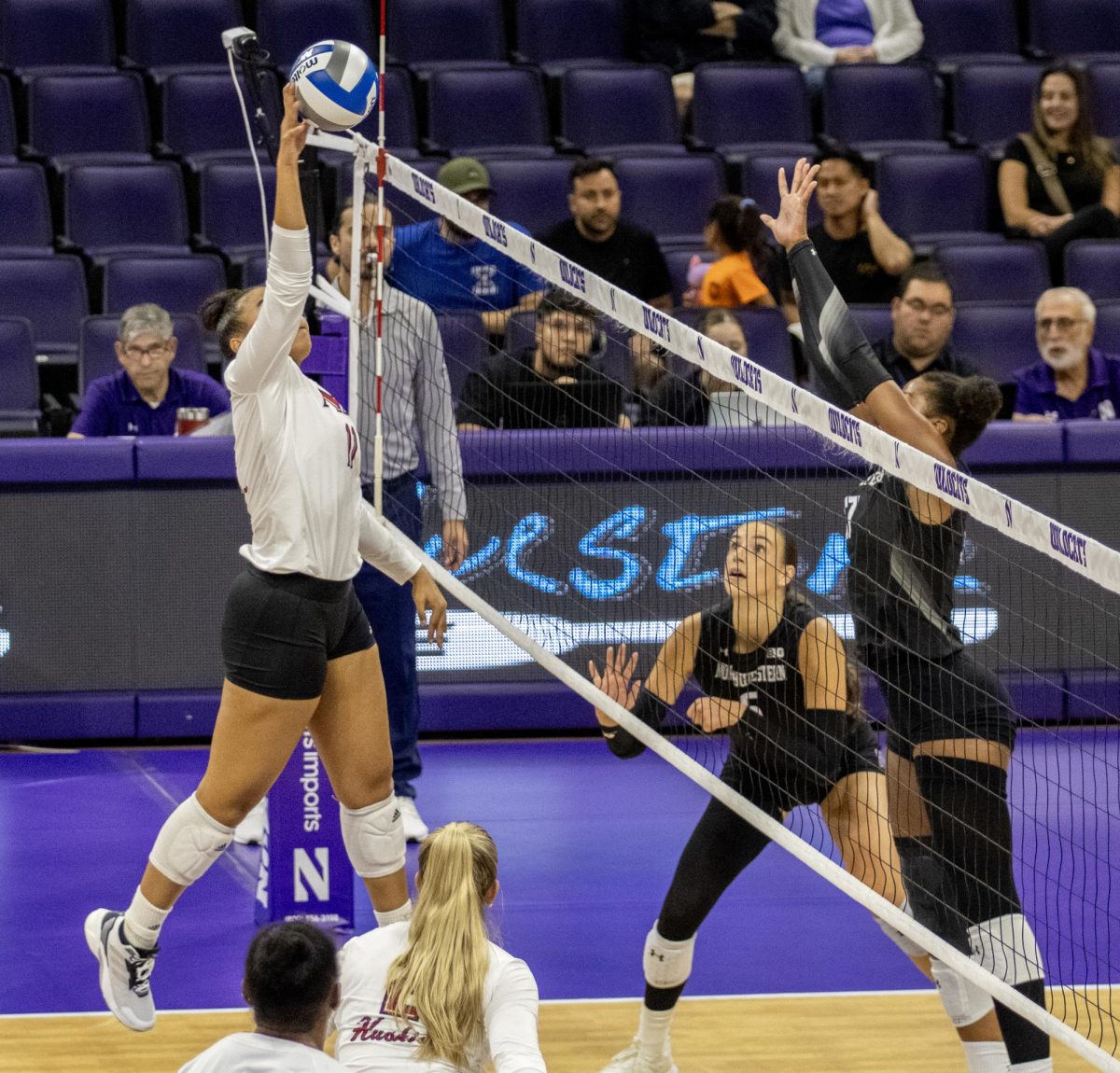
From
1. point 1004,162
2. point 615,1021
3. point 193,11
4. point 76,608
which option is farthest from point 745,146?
point 615,1021

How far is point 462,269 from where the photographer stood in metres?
8.44

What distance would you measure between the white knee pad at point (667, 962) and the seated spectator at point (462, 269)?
345 cm

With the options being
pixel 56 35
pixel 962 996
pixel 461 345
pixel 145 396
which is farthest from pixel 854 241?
pixel 962 996

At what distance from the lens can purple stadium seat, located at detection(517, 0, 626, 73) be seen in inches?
461

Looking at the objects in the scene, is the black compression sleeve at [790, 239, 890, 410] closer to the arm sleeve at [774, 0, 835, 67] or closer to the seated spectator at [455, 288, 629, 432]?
the seated spectator at [455, 288, 629, 432]

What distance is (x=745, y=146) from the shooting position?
10945mm

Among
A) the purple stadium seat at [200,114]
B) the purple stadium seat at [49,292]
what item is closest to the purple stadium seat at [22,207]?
the purple stadium seat at [49,292]

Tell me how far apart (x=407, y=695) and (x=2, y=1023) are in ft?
6.93

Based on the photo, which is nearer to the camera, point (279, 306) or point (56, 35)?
point (279, 306)

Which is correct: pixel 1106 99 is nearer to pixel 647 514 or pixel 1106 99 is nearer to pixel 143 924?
pixel 647 514

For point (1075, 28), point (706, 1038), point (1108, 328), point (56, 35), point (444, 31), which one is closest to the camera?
point (706, 1038)

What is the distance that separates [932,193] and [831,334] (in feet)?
22.0

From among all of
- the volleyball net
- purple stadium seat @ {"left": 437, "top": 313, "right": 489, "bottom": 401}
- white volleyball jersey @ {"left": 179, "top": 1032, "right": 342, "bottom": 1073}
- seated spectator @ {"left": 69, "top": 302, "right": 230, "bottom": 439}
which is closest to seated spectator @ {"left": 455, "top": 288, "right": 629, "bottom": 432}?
the volleyball net

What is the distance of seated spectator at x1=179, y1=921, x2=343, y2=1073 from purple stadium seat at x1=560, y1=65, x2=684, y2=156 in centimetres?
841
